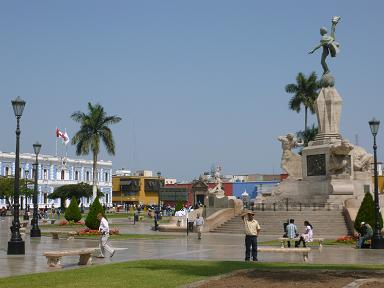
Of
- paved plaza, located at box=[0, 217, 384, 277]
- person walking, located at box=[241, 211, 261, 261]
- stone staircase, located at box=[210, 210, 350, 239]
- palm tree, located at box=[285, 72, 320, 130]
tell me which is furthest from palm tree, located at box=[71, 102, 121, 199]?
person walking, located at box=[241, 211, 261, 261]

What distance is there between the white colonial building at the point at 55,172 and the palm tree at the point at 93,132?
120 ft

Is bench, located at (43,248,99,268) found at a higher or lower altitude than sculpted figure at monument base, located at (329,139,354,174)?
lower

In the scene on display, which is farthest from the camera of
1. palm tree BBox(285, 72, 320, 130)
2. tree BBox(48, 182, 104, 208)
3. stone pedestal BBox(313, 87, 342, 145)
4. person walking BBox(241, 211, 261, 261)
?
tree BBox(48, 182, 104, 208)

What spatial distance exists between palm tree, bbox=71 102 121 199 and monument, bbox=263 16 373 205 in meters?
24.7

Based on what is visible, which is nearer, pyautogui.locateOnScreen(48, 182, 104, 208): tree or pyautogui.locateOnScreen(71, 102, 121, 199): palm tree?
pyautogui.locateOnScreen(71, 102, 121, 199): palm tree

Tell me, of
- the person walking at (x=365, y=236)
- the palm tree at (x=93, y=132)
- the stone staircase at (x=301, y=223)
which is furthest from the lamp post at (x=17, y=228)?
the palm tree at (x=93, y=132)

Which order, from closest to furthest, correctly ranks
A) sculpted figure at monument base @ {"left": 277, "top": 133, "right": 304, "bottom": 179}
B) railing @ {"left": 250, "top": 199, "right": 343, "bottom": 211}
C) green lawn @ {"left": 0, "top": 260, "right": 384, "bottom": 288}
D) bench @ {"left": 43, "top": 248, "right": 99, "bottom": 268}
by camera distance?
green lawn @ {"left": 0, "top": 260, "right": 384, "bottom": 288} < bench @ {"left": 43, "top": 248, "right": 99, "bottom": 268} < railing @ {"left": 250, "top": 199, "right": 343, "bottom": 211} < sculpted figure at monument base @ {"left": 277, "top": 133, "right": 304, "bottom": 179}

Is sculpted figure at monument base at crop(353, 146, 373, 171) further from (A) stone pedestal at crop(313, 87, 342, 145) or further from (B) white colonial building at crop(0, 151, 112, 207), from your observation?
(B) white colonial building at crop(0, 151, 112, 207)

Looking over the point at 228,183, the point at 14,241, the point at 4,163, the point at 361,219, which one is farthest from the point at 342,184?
the point at 4,163

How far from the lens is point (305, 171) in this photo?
38469 mm

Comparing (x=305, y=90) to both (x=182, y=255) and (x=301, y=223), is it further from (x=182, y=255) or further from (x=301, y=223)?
(x=182, y=255)

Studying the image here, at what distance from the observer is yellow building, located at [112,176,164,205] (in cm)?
12219

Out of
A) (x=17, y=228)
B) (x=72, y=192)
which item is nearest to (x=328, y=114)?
(x=17, y=228)

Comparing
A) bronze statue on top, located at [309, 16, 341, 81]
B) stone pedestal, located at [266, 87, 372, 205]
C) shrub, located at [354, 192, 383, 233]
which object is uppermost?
bronze statue on top, located at [309, 16, 341, 81]
